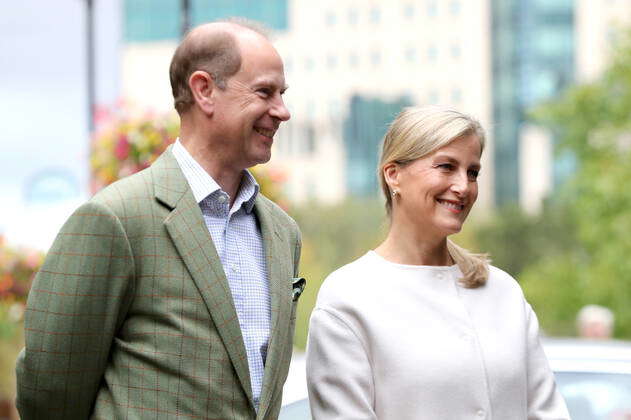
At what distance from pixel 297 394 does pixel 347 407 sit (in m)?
0.74

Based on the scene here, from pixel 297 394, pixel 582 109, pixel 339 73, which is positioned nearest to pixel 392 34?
pixel 339 73

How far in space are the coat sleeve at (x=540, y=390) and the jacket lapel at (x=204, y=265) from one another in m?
0.79

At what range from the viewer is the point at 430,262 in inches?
133

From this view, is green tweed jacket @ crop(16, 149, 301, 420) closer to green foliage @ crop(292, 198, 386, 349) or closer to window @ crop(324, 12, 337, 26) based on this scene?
green foliage @ crop(292, 198, 386, 349)

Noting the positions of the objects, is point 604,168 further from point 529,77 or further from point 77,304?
point 529,77

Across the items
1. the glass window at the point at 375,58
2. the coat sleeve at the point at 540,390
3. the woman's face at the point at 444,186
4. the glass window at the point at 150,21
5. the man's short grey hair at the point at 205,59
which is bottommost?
the coat sleeve at the point at 540,390

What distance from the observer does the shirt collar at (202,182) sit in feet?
10.1

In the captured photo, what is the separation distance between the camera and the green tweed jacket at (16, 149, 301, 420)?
2.85m

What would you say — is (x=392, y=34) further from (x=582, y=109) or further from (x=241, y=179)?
(x=241, y=179)

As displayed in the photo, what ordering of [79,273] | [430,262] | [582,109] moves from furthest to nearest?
1. [582,109]
2. [430,262]
3. [79,273]

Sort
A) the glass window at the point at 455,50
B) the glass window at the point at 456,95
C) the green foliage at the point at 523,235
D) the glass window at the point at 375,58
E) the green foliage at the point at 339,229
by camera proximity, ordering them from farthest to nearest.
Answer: the glass window at the point at 375,58 < the glass window at the point at 455,50 < the glass window at the point at 456,95 < the green foliage at the point at 339,229 < the green foliage at the point at 523,235

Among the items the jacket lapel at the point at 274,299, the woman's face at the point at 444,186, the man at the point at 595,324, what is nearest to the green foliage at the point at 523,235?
the man at the point at 595,324

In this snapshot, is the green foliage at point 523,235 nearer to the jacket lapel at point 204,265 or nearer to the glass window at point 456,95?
the glass window at point 456,95

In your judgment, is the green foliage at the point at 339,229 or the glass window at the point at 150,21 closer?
the green foliage at the point at 339,229
